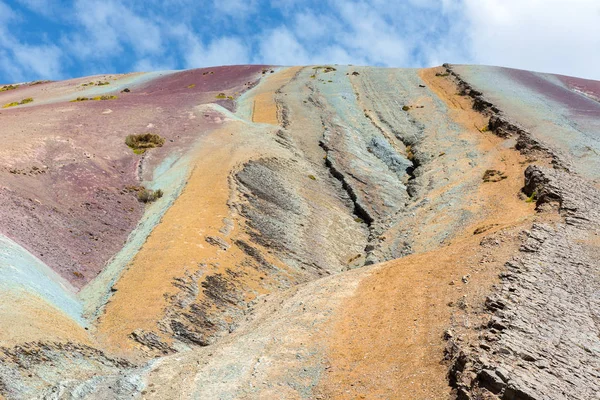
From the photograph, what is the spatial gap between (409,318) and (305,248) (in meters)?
11.0

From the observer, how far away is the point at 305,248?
26.6 metres

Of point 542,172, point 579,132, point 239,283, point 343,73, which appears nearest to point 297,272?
point 239,283

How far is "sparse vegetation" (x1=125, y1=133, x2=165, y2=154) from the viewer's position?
3612cm

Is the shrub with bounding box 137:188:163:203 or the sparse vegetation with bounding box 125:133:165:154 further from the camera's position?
the sparse vegetation with bounding box 125:133:165:154

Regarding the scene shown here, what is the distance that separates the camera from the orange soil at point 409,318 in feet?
43.6

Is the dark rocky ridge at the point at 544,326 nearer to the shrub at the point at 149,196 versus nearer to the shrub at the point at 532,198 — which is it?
the shrub at the point at 532,198

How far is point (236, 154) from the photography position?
33.9 metres

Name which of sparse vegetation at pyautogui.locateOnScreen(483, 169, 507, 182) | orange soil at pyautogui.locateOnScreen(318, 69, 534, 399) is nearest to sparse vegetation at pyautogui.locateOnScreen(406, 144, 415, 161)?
sparse vegetation at pyautogui.locateOnScreen(483, 169, 507, 182)

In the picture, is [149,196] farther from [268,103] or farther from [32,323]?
[268,103]

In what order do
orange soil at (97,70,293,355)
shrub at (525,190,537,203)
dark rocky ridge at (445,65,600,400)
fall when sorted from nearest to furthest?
1. dark rocky ridge at (445,65,600,400)
2. orange soil at (97,70,293,355)
3. shrub at (525,190,537,203)

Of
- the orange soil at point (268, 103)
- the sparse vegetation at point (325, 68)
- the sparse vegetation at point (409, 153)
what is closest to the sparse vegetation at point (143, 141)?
the orange soil at point (268, 103)

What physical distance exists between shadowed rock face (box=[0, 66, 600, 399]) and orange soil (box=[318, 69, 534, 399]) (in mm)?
65

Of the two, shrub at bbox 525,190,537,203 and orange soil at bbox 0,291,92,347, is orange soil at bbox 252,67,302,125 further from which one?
orange soil at bbox 0,291,92,347

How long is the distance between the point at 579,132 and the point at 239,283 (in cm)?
2415
